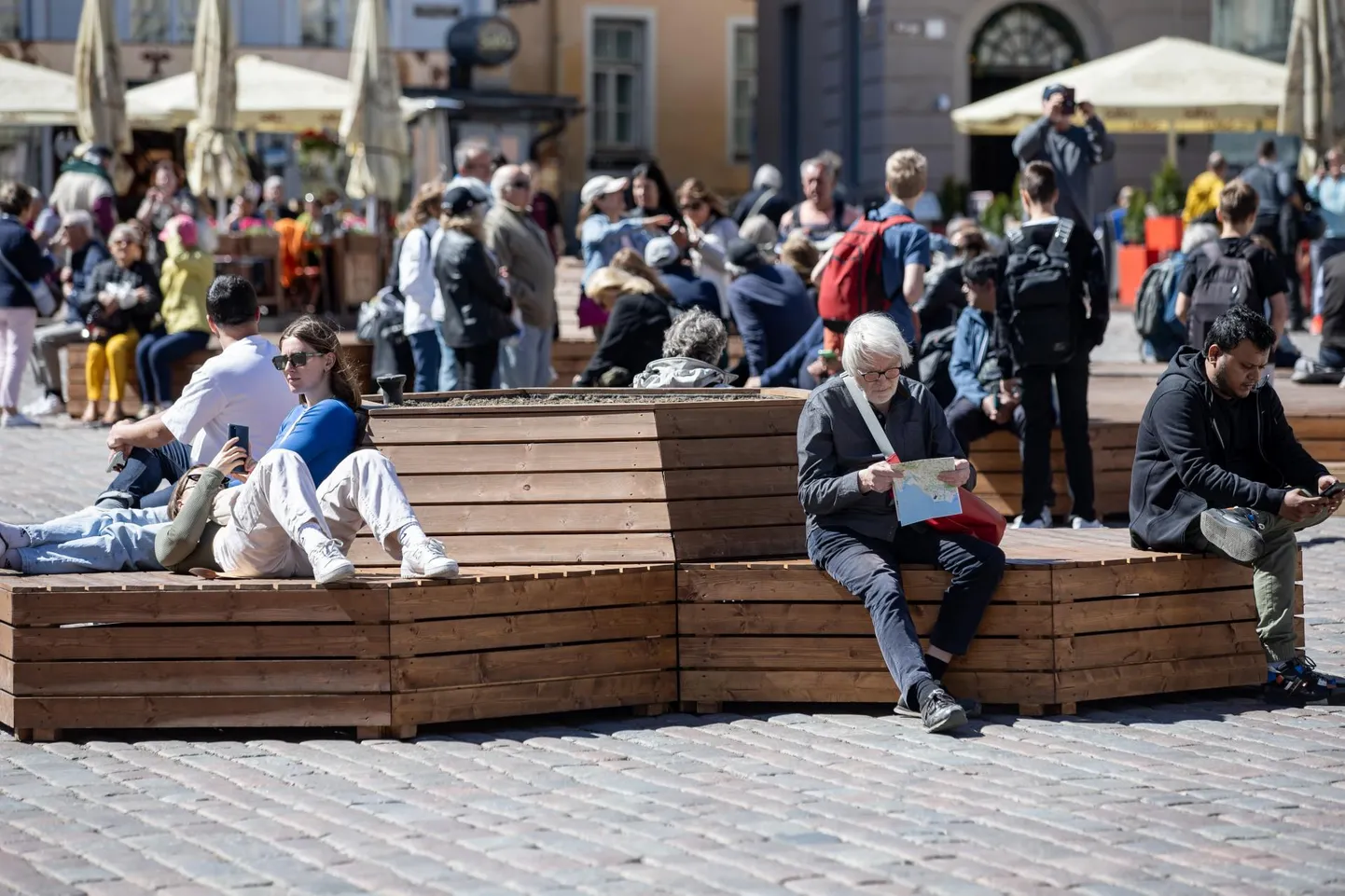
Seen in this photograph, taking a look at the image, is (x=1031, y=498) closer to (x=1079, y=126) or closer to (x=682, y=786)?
(x=1079, y=126)

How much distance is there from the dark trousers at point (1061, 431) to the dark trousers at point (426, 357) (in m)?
4.20

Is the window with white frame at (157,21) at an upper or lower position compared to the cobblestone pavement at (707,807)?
upper

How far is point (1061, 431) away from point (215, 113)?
44.6 ft

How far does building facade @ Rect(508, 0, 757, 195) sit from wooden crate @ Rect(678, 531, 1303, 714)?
3683 centimetres

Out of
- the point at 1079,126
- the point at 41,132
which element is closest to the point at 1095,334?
the point at 1079,126

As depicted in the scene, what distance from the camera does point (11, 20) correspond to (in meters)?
36.2

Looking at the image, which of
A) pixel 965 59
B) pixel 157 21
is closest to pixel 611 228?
pixel 965 59

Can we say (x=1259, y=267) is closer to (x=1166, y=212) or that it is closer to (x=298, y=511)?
(x=298, y=511)

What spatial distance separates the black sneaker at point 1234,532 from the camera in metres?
7.66

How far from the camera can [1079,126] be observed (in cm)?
1415

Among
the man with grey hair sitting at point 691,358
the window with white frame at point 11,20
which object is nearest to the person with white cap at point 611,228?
the man with grey hair sitting at point 691,358

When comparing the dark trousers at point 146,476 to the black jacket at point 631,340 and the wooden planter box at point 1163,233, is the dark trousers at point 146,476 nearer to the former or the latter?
the black jacket at point 631,340

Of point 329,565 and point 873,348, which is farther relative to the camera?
point 873,348

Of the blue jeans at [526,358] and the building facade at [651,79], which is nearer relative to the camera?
the blue jeans at [526,358]
